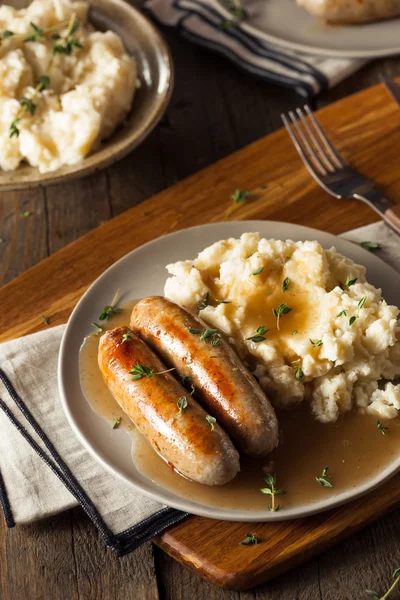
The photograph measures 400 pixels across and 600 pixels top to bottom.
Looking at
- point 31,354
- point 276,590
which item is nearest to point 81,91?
point 31,354

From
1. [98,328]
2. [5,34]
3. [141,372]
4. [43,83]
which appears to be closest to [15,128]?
[43,83]

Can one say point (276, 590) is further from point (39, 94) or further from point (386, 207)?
→ point (39, 94)

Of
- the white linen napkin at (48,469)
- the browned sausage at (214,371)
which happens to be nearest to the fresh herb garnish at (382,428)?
the browned sausage at (214,371)

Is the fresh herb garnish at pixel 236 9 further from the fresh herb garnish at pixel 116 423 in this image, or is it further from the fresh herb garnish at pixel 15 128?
the fresh herb garnish at pixel 116 423

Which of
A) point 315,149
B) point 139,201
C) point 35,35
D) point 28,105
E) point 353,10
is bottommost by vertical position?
point 139,201

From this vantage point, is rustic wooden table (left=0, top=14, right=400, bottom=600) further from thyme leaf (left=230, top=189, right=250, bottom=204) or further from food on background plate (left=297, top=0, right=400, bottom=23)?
thyme leaf (left=230, top=189, right=250, bottom=204)

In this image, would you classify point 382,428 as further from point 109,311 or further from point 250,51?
point 250,51

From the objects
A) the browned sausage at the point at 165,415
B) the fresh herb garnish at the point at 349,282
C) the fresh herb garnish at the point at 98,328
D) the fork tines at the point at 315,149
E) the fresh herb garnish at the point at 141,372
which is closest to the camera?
the browned sausage at the point at 165,415
